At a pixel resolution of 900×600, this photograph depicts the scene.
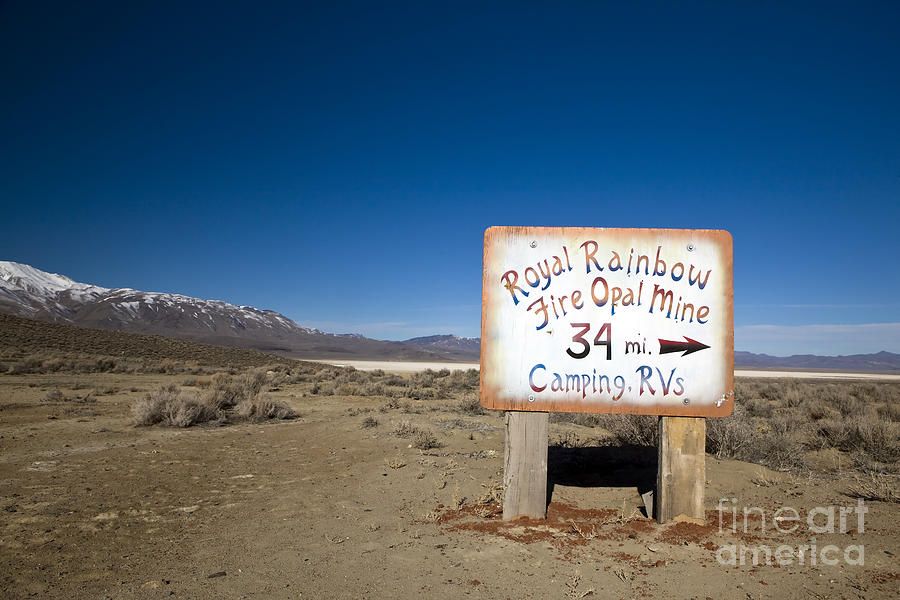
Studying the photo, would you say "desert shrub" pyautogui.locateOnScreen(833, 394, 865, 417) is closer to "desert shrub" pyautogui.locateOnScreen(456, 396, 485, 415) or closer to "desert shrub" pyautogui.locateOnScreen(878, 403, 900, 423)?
"desert shrub" pyautogui.locateOnScreen(878, 403, 900, 423)

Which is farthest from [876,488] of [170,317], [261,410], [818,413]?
[170,317]

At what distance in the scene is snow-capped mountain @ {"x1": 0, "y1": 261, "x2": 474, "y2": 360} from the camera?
136 meters

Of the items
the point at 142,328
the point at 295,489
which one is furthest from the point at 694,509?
the point at 142,328

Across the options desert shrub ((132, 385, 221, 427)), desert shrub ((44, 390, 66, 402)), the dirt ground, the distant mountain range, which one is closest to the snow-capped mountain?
the distant mountain range

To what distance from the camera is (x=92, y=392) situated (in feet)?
Result: 53.4

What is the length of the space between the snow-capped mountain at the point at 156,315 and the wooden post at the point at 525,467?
4867 inches

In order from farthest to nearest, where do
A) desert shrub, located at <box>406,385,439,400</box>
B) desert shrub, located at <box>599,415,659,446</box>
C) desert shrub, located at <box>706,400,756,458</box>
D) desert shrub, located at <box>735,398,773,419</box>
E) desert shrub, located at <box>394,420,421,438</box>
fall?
desert shrub, located at <box>406,385,439,400</box>
desert shrub, located at <box>735,398,773,419</box>
desert shrub, located at <box>394,420,421,438</box>
desert shrub, located at <box>599,415,659,446</box>
desert shrub, located at <box>706,400,756,458</box>

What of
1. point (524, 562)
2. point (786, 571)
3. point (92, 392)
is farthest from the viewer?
point (92, 392)

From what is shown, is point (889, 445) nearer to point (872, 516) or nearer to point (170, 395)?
point (872, 516)

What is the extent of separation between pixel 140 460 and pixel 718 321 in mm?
8006

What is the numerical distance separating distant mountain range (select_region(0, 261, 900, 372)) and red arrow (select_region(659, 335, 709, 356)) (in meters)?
121

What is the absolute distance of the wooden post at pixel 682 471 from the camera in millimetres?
4820

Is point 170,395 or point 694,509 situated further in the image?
point 170,395

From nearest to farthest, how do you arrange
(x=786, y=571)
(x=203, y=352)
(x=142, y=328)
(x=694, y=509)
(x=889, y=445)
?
(x=786, y=571)
(x=694, y=509)
(x=889, y=445)
(x=203, y=352)
(x=142, y=328)
